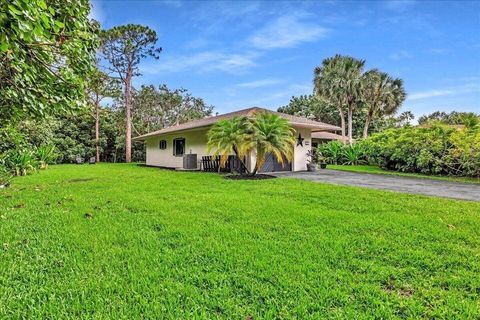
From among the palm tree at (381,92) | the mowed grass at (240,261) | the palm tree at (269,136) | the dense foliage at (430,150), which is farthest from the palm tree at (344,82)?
the mowed grass at (240,261)

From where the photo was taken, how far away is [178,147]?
64.4 feet

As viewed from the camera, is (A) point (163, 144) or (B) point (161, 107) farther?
(B) point (161, 107)

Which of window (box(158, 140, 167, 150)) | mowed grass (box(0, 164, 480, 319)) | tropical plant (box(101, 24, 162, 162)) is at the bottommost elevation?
mowed grass (box(0, 164, 480, 319))

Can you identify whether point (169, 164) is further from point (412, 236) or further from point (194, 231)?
point (412, 236)

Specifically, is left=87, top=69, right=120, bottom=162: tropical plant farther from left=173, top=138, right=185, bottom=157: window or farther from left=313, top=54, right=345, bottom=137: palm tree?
left=313, top=54, right=345, bottom=137: palm tree

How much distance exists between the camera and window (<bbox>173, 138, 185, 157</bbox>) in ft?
62.7

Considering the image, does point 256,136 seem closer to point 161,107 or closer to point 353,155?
point 353,155

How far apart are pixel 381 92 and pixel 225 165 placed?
2437 centimetres

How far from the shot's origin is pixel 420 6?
10.7 meters

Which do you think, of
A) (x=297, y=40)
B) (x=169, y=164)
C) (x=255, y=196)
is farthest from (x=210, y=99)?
(x=255, y=196)

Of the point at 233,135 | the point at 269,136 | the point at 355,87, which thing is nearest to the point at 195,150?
the point at 233,135

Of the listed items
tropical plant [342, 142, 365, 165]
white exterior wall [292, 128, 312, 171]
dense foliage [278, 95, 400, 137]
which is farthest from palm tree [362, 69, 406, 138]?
white exterior wall [292, 128, 312, 171]

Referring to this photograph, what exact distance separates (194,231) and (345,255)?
2.27m

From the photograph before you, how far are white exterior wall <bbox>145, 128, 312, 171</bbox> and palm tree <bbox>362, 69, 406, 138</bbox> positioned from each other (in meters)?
17.8
